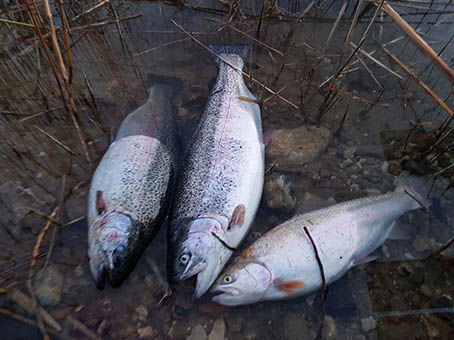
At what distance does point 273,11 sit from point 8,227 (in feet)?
14.2

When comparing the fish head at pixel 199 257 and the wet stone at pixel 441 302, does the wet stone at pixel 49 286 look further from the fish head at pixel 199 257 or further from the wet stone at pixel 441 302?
the wet stone at pixel 441 302

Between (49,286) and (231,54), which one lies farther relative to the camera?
(231,54)

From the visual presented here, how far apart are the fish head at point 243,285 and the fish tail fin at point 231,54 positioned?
2.39 metres

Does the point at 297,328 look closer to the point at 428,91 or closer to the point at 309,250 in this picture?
the point at 309,250

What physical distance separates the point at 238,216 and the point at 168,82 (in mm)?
2180

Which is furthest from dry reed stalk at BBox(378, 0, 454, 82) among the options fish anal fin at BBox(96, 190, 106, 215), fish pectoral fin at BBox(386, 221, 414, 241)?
fish anal fin at BBox(96, 190, 106, 215)

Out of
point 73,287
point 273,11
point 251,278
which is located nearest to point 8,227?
point 73,287

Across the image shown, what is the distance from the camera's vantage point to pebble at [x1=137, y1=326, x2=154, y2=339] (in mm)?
2217

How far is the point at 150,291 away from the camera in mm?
2400

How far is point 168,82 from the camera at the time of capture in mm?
3725

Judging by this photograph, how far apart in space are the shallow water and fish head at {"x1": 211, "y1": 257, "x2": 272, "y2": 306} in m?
0.22

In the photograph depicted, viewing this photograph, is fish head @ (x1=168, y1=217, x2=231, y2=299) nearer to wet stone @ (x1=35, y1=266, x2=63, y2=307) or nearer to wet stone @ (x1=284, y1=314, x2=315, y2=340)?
wet stone @ (x1=284, y1=314, x2=315, y2=340)

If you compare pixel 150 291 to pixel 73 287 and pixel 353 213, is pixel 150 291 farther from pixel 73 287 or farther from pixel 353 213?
pixel 353 213

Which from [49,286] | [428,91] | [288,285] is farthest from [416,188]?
[49,286]
